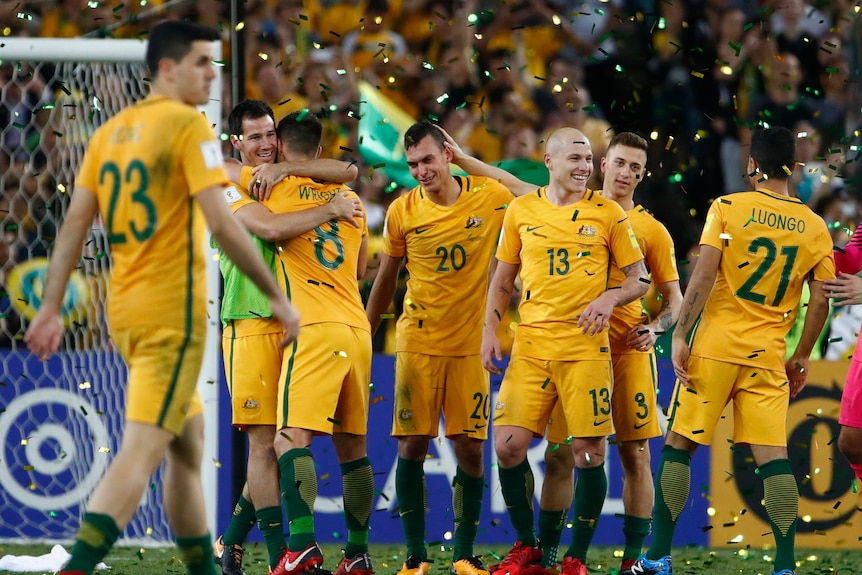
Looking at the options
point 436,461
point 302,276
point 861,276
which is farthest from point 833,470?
point 302,276

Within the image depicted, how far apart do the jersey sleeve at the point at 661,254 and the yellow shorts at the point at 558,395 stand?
2.56 ft

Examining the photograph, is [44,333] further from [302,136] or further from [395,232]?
[395,232]

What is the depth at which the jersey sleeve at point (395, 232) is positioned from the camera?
6441mm

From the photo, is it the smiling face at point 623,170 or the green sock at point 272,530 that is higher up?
the smiling face at point 623,170

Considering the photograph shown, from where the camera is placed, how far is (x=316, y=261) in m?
5.93

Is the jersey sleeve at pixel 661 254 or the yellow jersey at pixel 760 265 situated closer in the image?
the yellow jersey at pixel 760 265

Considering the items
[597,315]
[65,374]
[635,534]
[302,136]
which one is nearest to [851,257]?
[597,315]

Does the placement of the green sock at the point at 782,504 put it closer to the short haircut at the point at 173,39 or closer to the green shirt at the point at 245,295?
the green shirt at the point at 245,295

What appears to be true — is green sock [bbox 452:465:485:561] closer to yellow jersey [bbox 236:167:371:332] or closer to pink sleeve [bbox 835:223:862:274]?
yellow jersey [bbox 236:167:371:332]

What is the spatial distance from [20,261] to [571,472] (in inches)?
161

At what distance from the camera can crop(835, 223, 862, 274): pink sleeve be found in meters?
6.25

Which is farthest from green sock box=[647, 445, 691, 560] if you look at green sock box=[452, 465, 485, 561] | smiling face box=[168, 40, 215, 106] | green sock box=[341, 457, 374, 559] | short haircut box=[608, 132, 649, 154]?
smiling face box=[168, 40, 215, 106]

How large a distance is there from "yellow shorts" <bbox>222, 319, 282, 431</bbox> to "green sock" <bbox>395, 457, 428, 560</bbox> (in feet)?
2.86

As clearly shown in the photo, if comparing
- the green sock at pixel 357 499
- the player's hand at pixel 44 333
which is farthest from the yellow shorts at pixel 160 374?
the green sock at pixel 357 499
